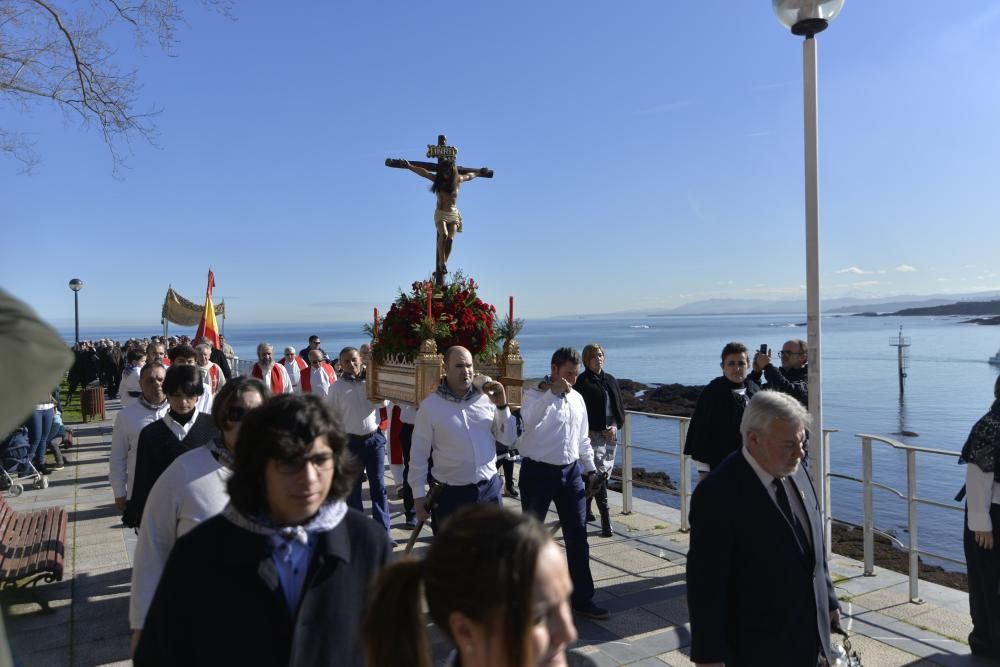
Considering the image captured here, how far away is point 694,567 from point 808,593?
1.55 feet

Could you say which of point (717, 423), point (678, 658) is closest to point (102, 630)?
point (678, 658)

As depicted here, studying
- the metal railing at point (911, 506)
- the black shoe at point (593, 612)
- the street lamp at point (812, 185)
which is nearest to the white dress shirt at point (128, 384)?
the black shoe at point (593, 612)

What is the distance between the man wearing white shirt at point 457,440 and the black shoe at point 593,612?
0.99 m

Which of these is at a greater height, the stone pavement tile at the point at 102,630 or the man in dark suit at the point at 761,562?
the man in dark suit at the point at 761,562

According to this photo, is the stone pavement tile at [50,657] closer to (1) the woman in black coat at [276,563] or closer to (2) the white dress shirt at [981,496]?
(1) the woman in black coat at [276,563]

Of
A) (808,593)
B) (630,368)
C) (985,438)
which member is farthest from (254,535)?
(630,368)

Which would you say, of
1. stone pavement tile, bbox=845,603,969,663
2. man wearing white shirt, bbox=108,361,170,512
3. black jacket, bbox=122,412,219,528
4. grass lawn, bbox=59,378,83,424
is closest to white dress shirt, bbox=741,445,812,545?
stone pavement tile, bbox=845,603,969,663

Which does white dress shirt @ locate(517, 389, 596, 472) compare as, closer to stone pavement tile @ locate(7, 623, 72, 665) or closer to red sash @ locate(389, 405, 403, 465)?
red sash @ locate(389, 405, 403, 465)

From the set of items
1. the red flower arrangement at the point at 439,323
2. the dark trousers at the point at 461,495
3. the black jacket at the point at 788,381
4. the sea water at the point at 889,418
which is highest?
the red flower arrangement at the point at 439,323

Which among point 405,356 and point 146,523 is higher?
point 405,356

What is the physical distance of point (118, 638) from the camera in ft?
16.7

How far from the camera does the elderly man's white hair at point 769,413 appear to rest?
9.83 ft

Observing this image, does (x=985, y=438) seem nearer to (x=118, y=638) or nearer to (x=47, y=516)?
(x=118, y=638)

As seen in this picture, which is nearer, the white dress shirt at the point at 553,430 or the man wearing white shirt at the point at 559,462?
the man wearing white shirt at the point at 559,462
